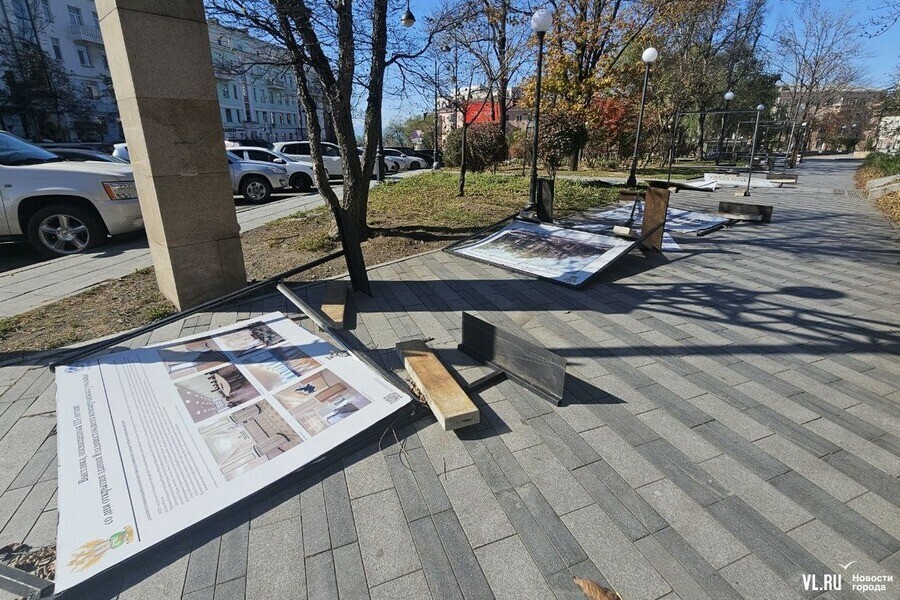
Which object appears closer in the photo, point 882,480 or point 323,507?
point 323,507

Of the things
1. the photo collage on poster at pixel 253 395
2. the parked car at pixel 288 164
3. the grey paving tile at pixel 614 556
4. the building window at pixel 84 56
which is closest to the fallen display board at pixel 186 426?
the photo collage on poster at pixel 253 395

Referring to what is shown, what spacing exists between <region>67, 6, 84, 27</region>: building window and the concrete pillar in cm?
4675

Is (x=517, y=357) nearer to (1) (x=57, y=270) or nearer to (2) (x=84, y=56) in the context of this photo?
(1) (x=57, y=270)

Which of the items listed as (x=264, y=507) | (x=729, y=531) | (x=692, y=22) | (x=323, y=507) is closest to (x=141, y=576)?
(x=264, y=507)

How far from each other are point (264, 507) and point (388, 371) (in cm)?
111

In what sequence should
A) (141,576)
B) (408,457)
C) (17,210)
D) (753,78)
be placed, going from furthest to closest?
(753,78)
(17,210)
(408,457)
(141,576)

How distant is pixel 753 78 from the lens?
3644 centimetres

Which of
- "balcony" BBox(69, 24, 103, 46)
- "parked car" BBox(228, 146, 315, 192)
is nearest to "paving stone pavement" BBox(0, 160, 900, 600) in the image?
"parked car" BBox(228, 146, 315, 192)

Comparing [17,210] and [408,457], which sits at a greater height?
[17,210]

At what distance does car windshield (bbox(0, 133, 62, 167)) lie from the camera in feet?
19.2

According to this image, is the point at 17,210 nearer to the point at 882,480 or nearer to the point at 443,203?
the point at 443,203

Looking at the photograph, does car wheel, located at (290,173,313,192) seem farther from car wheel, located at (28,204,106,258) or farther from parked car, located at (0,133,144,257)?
car wheel, located at (28,204,106,258)

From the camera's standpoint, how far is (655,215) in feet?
17.8

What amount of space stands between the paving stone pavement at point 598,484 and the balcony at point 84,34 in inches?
1872
